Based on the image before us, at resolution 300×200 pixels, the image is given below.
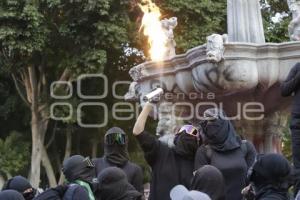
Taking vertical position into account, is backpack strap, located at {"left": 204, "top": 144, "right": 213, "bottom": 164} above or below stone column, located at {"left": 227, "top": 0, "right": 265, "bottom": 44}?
below

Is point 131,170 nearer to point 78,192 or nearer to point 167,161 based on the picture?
point 167,161

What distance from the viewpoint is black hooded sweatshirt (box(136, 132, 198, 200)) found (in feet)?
15.8

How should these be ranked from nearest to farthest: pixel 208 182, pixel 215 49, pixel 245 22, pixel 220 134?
pixel 208 182 < pixel 220 134 < pixel 215 49 < pixel 245 22

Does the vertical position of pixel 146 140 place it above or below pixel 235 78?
below

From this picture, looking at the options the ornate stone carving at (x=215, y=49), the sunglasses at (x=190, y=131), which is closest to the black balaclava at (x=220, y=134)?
the sunglasses at (x=190, y=131)

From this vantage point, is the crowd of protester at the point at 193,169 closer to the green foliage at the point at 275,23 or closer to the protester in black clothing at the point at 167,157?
the protester in black clothing at the point at 167,157

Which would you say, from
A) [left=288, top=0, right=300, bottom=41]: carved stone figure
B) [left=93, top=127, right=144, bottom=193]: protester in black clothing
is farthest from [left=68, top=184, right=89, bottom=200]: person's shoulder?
[left=288, top=0, right=300, bottom=41]: carved stone figure

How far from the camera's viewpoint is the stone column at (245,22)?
26.8ft

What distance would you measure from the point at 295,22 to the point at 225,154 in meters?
3.41

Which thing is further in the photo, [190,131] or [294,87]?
[294,87]

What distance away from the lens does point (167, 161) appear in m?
4.89

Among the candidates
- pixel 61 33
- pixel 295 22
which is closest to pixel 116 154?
pixel 295 22

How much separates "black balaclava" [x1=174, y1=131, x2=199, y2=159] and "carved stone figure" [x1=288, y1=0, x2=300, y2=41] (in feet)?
10.4

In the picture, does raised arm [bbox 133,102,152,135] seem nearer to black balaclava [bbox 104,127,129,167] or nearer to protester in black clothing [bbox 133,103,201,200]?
protester in black clothing [bbox 133,103,201,200]
